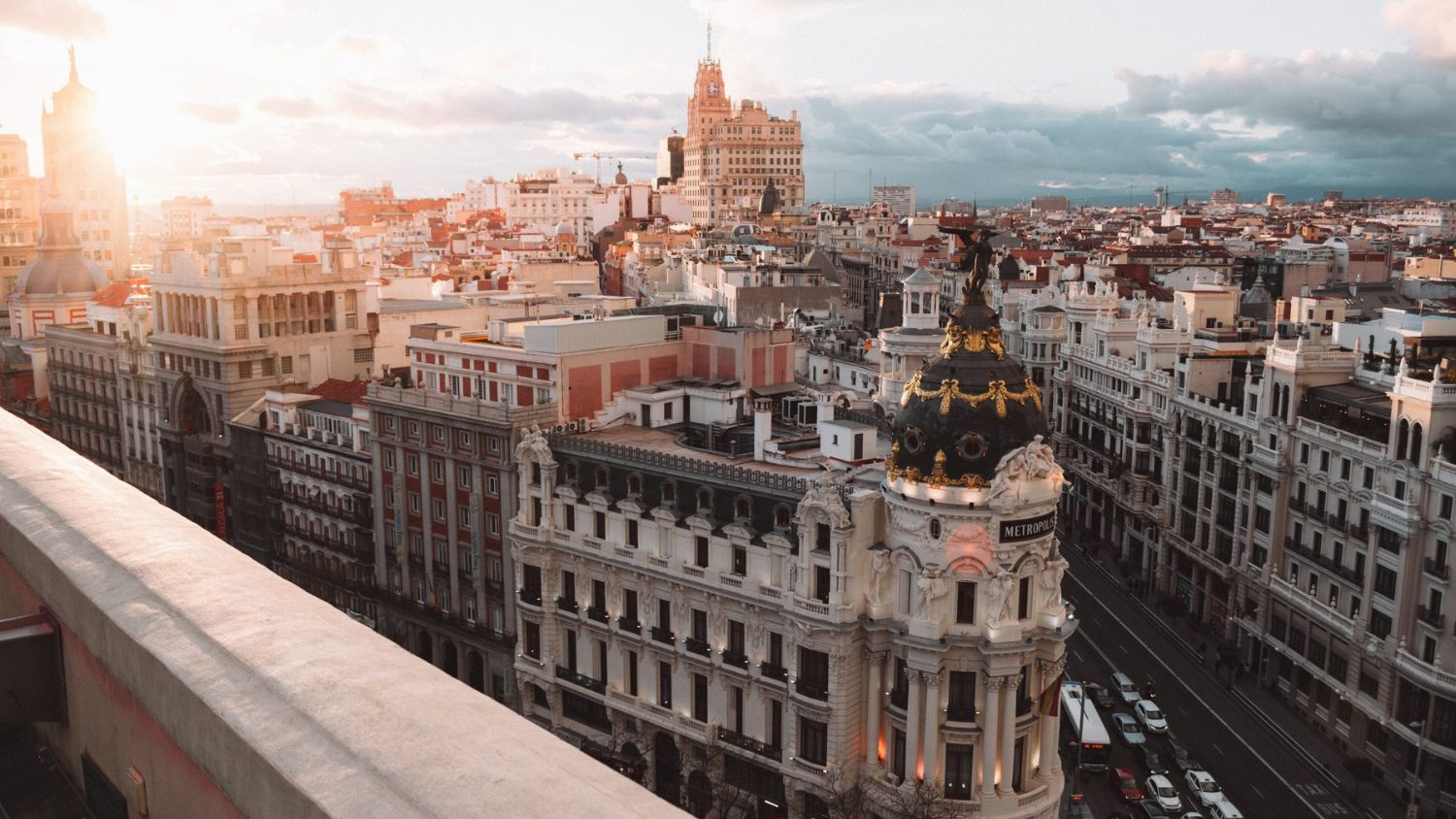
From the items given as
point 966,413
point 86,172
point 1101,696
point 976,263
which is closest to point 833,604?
point 966,413

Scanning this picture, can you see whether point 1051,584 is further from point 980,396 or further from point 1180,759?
point 1180,759

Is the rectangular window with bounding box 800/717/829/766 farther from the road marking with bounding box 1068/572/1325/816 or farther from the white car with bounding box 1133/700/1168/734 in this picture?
the road marking with bounding box 1068/572/1325/816

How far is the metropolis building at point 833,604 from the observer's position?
49062 mm

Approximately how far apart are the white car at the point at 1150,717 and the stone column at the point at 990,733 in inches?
787

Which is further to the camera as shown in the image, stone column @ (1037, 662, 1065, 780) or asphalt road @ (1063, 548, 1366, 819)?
asphalt road @ (1063, 548, 1366, 819)

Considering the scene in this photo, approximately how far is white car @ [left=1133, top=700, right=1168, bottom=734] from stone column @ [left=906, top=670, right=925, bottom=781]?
21.1 metres

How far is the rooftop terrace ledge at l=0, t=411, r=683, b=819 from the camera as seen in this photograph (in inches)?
174

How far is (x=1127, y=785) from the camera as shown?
59.2 metres

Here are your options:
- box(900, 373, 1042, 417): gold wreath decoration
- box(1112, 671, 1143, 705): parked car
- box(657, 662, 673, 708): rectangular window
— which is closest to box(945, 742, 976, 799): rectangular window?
box(900, 373, 1042, 417): gold wreath decoration

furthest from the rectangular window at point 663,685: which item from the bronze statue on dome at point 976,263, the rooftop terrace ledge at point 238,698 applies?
the rooftop terrace ledge at point 238,698

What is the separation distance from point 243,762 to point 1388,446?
6706 centimetres

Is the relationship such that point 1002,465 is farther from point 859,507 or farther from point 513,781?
point 513,781

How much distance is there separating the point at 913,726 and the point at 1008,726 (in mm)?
3475

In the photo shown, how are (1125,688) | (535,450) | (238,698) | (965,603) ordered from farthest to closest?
(1125,688) < (535,450) < (965,603) < (238,698)
